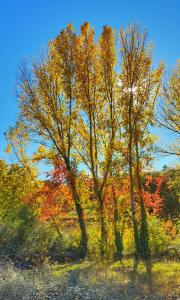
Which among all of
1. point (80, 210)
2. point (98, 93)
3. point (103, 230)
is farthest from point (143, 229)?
point (98, 93)

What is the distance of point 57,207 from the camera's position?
17719 mm

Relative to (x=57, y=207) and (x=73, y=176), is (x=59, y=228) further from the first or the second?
(x=73, y=176)

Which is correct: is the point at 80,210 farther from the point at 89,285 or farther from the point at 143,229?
the point at 89,285

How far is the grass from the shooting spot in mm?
7862

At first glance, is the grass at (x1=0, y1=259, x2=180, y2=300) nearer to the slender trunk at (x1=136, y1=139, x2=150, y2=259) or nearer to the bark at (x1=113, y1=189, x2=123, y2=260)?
the slender trunk at (x1=136, y1=139, x2=150, y2=259)

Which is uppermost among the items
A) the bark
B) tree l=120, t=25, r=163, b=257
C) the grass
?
tree l=120, t=25, r=163, b=257

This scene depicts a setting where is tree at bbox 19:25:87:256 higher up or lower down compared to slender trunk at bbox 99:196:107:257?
higher up

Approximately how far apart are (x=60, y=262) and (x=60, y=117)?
5.60 metres

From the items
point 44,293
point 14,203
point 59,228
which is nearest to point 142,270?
point 44,293

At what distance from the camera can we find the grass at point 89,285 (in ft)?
25.8

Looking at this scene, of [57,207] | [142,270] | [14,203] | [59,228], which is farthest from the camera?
[14,203]

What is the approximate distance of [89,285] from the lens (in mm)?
8422

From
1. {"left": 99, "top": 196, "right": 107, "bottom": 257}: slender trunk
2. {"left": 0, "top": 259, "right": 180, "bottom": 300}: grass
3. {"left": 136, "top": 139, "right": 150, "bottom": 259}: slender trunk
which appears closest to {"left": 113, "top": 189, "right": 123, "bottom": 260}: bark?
{"left": 99, "top": 196, "right": 107, "bottom": 257}: slender trunk

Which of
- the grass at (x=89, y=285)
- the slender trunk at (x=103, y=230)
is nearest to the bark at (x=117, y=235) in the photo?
the slender trunk at (x=103, y=230)
